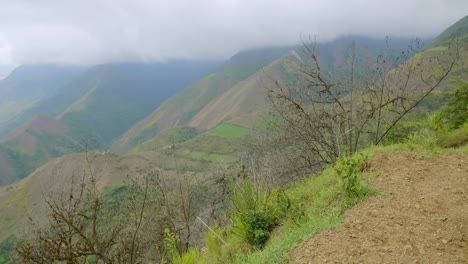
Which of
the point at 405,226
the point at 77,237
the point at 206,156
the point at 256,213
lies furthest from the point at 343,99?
the point at 206,156

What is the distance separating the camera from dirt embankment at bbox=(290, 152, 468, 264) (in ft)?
9.68

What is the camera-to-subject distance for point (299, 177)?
869 centimetres

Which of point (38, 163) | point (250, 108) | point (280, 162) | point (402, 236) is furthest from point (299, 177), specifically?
point (38, 163)

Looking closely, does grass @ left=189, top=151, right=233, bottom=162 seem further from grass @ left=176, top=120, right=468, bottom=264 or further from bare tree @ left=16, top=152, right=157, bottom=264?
grass @ left=176, top=120, right=468, bottom=264

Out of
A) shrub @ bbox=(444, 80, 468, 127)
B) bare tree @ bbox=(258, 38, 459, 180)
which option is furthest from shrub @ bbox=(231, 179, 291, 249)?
shrub @ bbox=(444, 80, 468, 127)

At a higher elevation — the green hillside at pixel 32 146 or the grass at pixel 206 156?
the green hillside at pixel 32 146

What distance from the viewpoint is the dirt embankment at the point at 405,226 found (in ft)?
9.68

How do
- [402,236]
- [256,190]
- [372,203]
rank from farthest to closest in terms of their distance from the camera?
[256,190] < [372,203] < [402,236]

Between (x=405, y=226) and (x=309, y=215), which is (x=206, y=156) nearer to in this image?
(x=309, y=215)

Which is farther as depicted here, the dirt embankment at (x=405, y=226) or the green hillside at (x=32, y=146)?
the green hillside at (x=32, y=146)

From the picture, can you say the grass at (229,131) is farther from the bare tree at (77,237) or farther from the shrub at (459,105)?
the bare tree at (77,237)

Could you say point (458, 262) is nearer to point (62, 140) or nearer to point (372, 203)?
point (372, 203)

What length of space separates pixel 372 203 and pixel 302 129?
4424 mm

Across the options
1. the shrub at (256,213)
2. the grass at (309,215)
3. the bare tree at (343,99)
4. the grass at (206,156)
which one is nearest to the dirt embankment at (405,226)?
the grass at (309,215)
